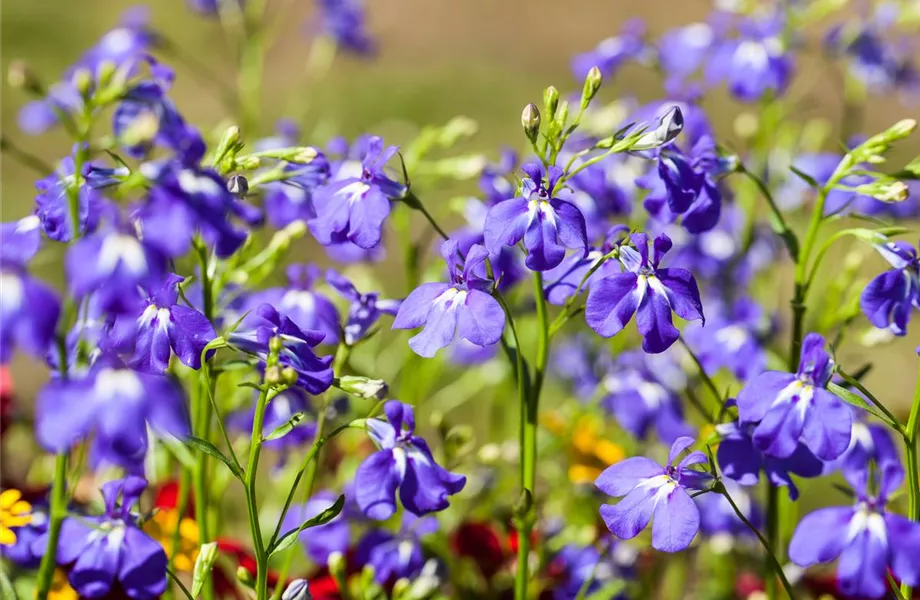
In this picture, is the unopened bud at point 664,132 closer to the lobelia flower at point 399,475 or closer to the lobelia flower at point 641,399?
the lobelia flower at point 399,475

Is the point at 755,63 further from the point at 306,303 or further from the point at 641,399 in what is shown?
the point at 306,303

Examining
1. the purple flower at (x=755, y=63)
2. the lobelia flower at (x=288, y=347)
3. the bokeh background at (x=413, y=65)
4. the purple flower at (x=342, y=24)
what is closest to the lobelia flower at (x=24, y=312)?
the lobelia flower at (x=288, y=347)

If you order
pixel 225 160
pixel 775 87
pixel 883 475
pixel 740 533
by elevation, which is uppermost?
pixel 225 160

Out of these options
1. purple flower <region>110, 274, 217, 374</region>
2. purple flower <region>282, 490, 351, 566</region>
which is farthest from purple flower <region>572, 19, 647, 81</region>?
purple flower <region>110, 274, 217, 374</region>

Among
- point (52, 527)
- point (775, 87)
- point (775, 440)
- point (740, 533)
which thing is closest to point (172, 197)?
point (52, 527)

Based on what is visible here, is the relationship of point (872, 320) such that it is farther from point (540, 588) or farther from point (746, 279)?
point (746, 279)

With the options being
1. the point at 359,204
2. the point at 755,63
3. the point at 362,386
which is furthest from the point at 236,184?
the point at 755,63
